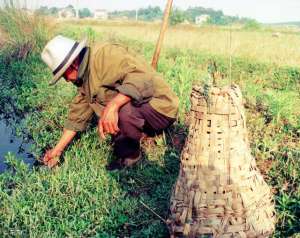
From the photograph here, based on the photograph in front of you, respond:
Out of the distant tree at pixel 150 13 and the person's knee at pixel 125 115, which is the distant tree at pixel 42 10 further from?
the distant tree at pixel 150 13

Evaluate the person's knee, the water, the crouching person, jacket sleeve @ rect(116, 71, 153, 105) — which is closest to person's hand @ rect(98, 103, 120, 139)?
the crouching person

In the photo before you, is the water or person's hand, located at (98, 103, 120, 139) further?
the water

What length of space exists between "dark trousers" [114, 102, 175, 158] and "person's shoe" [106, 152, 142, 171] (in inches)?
1.6

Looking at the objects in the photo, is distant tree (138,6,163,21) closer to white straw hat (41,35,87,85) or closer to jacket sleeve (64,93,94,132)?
jacket sleeve (64,93,94,132)

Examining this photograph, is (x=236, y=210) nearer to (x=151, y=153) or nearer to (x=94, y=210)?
(x=94, y=210)

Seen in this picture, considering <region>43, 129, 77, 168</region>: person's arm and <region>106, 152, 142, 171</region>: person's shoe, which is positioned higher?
<region>43, 129, 77, 168</region>: person's arm

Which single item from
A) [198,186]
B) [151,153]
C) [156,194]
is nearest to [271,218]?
[198,186]

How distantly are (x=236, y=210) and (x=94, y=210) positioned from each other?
3.88 ft

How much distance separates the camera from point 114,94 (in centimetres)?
380

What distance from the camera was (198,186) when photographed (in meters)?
2.50

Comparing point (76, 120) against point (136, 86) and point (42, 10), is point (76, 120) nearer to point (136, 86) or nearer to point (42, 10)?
point (136, 86)

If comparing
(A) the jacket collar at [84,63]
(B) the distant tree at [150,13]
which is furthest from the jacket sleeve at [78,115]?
(B) the distant tree at [150,13]

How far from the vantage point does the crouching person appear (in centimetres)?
340

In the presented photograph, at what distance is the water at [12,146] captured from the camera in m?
4.61
